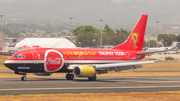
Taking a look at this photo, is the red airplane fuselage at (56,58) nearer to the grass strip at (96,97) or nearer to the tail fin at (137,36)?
the tail fin at (137,36)

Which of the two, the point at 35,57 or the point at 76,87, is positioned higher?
A: the point at 35,57

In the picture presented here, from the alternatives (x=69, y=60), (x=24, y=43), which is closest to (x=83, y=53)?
(x=69, y=60)

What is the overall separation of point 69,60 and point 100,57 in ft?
18.0

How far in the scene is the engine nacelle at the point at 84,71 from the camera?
132 feet

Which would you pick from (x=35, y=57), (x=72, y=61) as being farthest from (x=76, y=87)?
(x=72, y=61)

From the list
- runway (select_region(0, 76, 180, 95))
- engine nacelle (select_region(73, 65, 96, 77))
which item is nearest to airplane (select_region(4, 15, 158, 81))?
engine nacelle (select_region(73, 65, 96, 77))

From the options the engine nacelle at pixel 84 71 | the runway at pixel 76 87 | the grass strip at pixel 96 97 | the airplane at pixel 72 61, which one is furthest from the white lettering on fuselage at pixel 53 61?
the grass strip at pixel 96 97

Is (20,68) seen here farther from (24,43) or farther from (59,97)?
(24,43)

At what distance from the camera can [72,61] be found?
43.1 metres

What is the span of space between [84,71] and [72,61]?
3.59 m

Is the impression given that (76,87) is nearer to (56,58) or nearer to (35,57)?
(56,58)

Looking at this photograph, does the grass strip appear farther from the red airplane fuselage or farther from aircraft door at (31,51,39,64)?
aircraft door at (31,51,39,64)

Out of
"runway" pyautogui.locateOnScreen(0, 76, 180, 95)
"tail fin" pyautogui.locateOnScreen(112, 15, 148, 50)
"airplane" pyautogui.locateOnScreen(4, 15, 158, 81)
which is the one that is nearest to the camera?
"runway" pyautogui.locateOnScreen(0, 76, 180, 95)

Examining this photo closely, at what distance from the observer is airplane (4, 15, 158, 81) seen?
3972 cm
